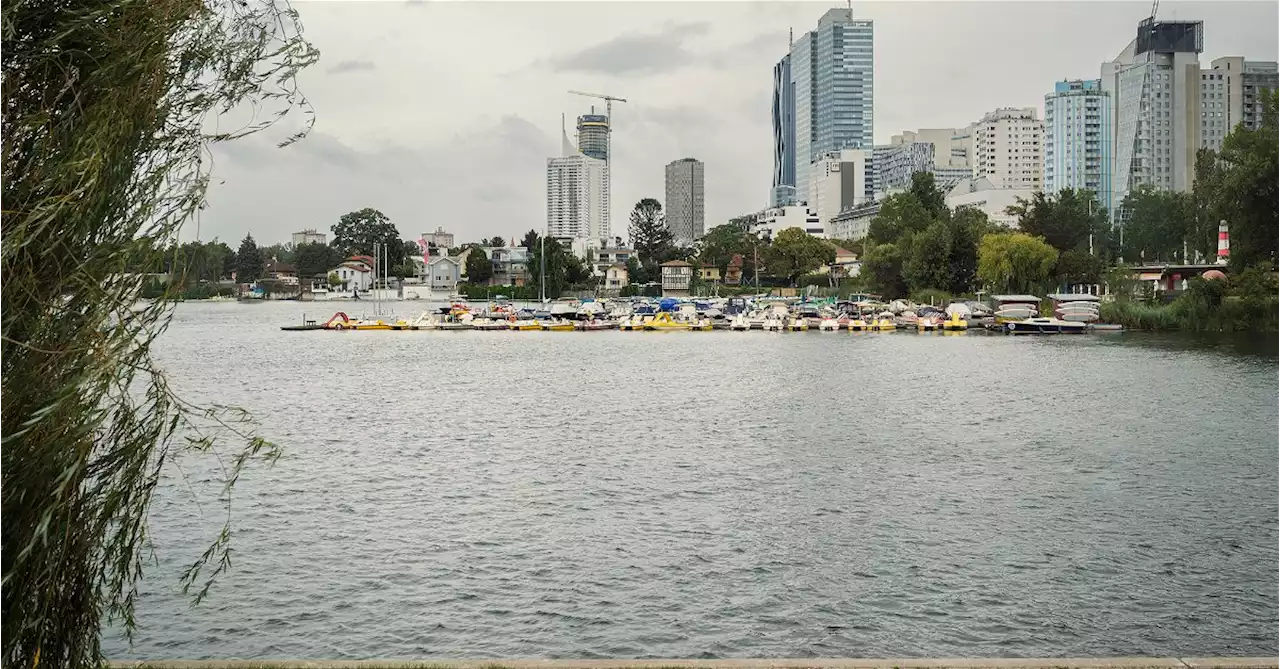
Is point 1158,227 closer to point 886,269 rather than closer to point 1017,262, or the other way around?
point 886,269

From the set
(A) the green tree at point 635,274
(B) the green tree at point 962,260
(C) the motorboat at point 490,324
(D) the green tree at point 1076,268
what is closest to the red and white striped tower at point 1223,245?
(D) the green tree at point 1076,268

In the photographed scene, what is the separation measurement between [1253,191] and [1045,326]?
60.0 ft

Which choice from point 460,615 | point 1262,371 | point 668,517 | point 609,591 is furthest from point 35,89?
point 1262,371

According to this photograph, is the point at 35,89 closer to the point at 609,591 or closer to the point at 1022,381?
the point at 609,591

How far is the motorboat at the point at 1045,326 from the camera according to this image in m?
82.1

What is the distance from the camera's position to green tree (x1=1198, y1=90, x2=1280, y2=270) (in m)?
68.8

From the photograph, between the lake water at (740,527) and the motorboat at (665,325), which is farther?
the motorboat at (665,325)

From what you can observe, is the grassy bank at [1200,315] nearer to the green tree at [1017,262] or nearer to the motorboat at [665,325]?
the green tree at [1017,262]

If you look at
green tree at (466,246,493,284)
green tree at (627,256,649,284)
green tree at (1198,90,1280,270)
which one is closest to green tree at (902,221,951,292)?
green tree at (1198,90,1280,270)

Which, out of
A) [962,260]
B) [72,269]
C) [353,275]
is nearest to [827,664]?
[72,269]

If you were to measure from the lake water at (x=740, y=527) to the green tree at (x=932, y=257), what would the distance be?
65.8 metres

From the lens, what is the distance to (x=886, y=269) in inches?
4717

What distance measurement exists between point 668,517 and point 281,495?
8284mm

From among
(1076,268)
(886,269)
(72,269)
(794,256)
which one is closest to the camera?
(72,269)
